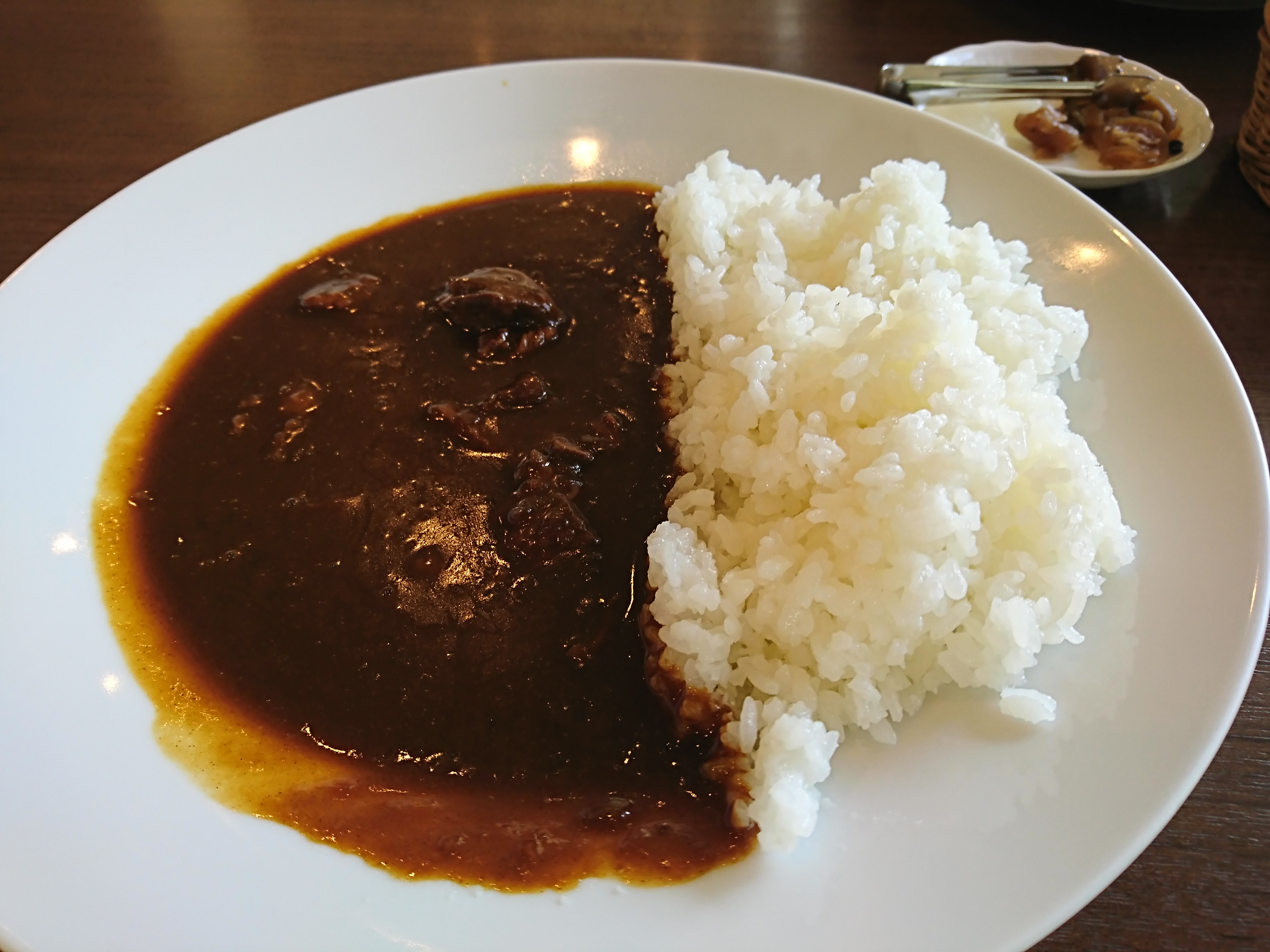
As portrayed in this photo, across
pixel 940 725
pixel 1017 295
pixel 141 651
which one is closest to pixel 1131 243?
pixel 1017 295

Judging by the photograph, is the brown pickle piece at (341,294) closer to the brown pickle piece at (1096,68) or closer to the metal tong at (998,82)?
the metal tong at (998,82)

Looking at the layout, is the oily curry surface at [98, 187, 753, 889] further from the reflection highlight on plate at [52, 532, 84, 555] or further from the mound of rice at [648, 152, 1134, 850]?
the mound of rice at [648, 152, 1134, 850]

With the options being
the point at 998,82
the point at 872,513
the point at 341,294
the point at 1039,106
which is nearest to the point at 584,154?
the point at 341,294

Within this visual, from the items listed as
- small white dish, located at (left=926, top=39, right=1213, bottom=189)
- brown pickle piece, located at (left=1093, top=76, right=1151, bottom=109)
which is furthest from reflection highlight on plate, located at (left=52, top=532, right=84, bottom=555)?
brown pickle piece, located at (left=1093, top=76, right=1151, bottom=109)

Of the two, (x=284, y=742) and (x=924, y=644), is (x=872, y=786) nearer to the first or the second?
(x=924, y=644)

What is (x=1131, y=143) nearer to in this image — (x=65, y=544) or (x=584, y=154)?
(x=584, y=154)

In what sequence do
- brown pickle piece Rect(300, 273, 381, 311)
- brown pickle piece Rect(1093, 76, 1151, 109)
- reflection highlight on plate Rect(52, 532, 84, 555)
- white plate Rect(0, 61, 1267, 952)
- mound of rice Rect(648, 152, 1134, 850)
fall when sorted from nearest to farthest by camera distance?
1. white plate Rect(0, 61, 1267, 952)
2. mound of rice Rect(648, 152, 1134, 850)
3. reflection highlight on plate Rect(52, 532, 84, 555)
4. brown pickle piece Rect(300, 273, 381, 311)
5. brown pickle piece Rect(1093, 76, 1151, 109)

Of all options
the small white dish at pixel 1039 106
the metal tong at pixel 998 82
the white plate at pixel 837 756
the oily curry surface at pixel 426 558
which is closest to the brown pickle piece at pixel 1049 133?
the small white dish at pixel 1039 106
